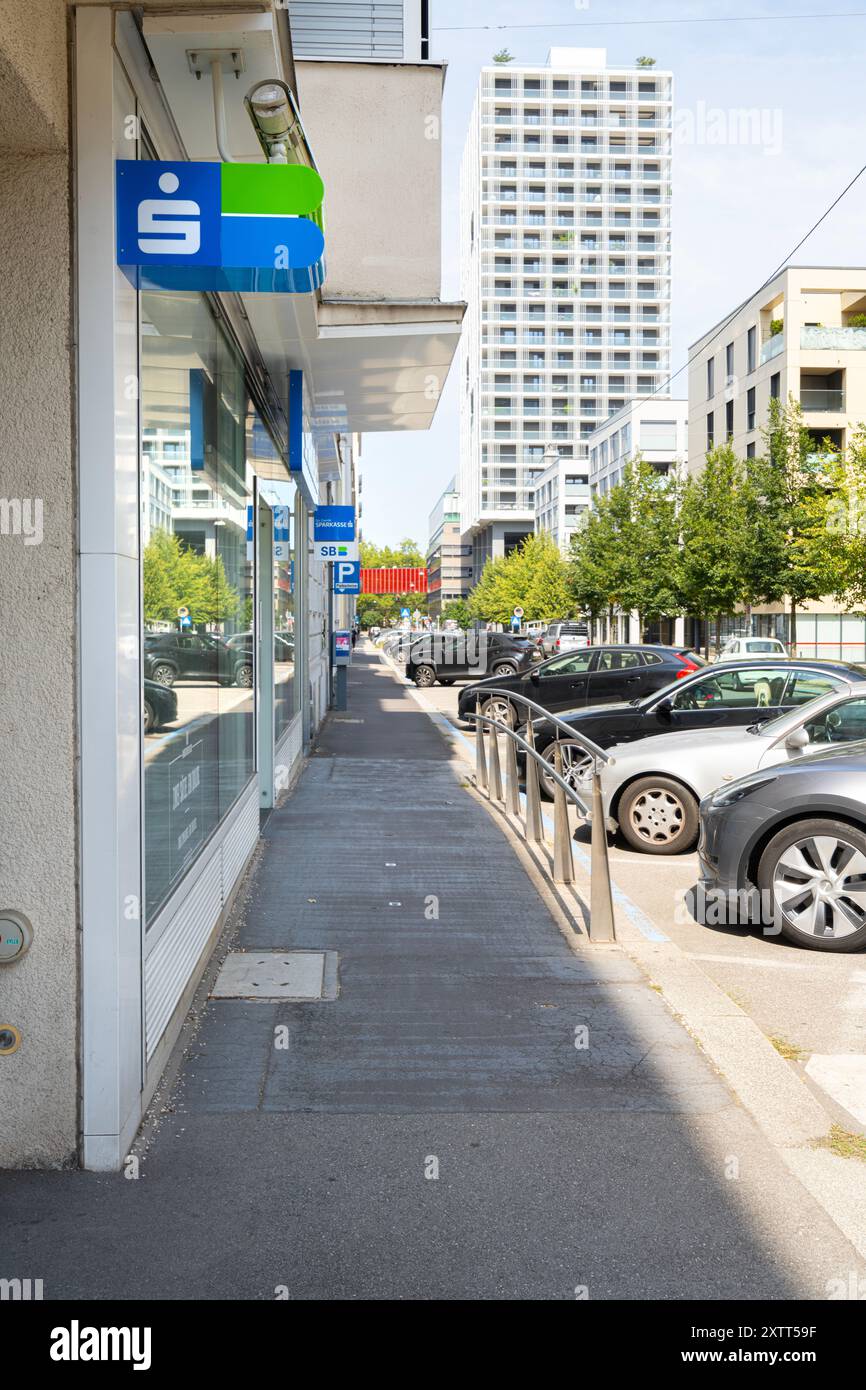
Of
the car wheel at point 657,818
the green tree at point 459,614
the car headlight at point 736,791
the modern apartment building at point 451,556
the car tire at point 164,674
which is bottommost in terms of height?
the car wheel at point 657,818

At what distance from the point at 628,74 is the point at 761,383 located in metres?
69.1

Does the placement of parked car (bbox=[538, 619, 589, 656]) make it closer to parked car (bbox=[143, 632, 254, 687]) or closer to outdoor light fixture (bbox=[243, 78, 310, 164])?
parked car (bbox=[143, 632, 254, 687])

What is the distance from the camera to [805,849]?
22.7ft

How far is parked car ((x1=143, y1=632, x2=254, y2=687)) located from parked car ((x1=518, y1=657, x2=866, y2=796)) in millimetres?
3875

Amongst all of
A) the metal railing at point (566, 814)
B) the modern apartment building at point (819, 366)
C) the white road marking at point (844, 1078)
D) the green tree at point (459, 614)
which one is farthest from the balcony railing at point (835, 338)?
the green tree at point (459, 614)

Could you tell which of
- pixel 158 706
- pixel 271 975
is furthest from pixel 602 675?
pixel 158 706

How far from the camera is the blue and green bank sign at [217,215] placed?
391 cm

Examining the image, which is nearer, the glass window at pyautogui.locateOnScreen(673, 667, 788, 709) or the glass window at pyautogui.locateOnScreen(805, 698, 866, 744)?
the glass window at pyautogui.locateOnScreen(805, 698, 866, 744)

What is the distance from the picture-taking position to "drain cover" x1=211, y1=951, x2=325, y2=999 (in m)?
5.92

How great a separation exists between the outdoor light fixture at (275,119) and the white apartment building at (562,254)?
351 ft

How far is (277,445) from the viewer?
11688 millimetres

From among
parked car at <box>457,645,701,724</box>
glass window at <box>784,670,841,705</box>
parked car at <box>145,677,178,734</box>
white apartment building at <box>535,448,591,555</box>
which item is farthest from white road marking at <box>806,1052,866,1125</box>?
white apartment building at <box>535,448,591,555</box>

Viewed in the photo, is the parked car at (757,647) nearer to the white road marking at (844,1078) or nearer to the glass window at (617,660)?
the glass window at (617,660)

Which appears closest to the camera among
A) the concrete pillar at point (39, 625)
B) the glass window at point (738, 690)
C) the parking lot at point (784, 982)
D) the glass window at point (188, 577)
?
the concrete pillar at point (39, 625)
